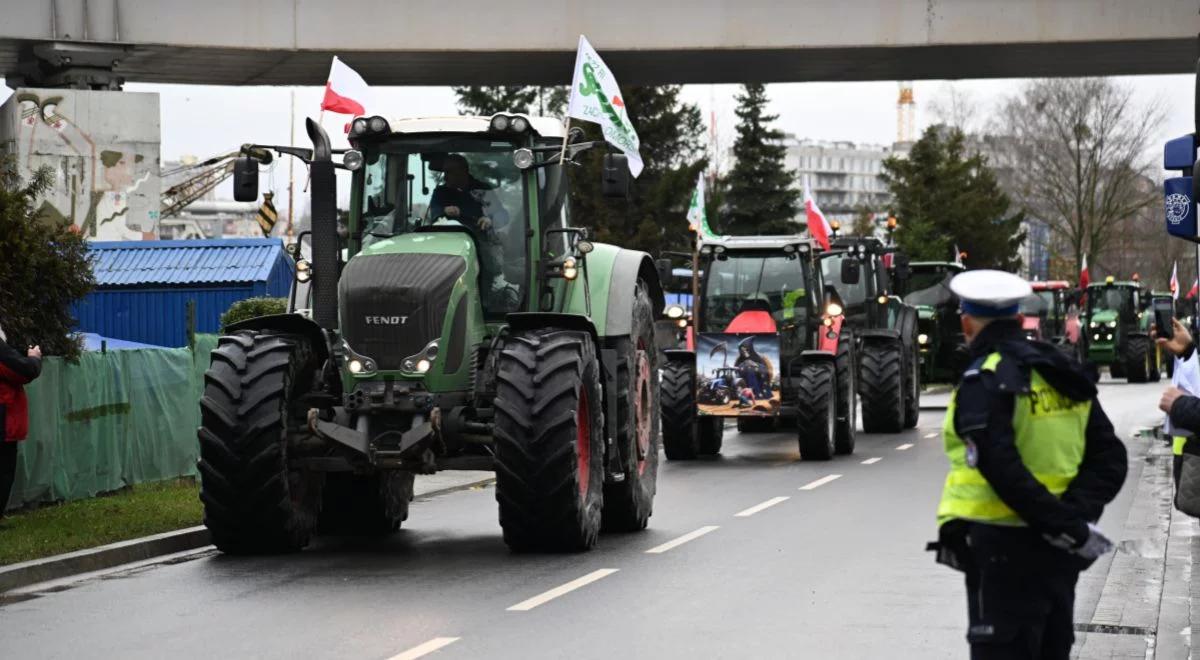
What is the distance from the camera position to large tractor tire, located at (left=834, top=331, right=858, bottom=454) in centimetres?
2398

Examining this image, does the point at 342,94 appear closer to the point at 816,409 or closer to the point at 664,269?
the point at 664,269

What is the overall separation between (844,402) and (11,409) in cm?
1216

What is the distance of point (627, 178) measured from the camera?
13.9 m

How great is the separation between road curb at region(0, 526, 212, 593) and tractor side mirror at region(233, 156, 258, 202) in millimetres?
2601

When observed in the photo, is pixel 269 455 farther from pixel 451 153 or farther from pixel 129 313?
pixel 129 313

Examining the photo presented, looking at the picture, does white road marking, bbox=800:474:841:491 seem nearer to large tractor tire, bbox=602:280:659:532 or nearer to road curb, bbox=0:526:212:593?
large tractor tire, bbox=602:280:659:532

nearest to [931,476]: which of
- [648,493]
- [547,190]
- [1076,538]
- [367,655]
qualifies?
[648,493]

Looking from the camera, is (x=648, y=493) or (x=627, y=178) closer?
(x=627, y=178)

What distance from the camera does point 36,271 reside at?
1661 cm

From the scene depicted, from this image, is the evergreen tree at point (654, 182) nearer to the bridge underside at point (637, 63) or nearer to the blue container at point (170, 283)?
the blue container at point (170, 283)

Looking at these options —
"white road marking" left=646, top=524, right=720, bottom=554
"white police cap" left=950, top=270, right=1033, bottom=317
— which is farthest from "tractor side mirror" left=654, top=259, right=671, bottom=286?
"white police cap" left=950, top=270, right=1033, bottom=317

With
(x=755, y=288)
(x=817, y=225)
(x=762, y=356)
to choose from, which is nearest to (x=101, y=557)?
(x=762, y=356)

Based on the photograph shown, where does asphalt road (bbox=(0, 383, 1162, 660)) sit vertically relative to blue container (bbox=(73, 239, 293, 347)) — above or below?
below

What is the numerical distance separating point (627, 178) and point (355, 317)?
2.25 meters
